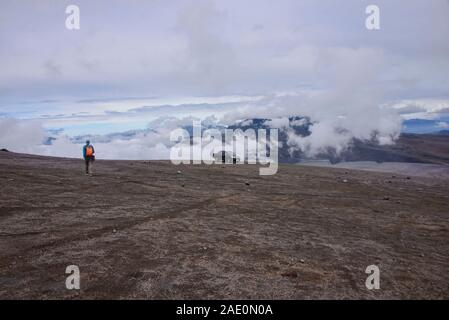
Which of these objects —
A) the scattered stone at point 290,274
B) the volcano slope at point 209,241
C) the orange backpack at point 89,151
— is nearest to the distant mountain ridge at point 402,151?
the volcano slope at point 209,241

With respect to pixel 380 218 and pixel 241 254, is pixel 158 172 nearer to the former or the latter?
pixel 380 218

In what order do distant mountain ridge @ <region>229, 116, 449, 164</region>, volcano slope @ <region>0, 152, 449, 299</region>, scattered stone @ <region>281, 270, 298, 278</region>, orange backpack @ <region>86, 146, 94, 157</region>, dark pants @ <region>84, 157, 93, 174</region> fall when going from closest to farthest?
volcano slope @ <region>0, 152, 449, 299</region> < scattered stone @ <region>281, 270, 298, 278</region> < orange backpack @ <region>86, 146, 94, 157</region> < dark pants @ <region>84, 157, 93, 174</region> < distant mountain ridge @ <region>229, 116, 449, 164</region>

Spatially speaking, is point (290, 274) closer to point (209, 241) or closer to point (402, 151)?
point (209, 241)

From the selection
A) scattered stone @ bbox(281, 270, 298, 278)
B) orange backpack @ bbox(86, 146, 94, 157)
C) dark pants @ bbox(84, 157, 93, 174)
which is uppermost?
orange backpack @ bbox(86, 146, 94, 157)

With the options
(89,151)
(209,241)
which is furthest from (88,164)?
(209,241)

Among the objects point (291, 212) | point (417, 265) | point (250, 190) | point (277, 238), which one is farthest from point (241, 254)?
point (250, 190)

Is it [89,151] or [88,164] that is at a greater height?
[89,151]

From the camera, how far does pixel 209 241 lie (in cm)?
1357

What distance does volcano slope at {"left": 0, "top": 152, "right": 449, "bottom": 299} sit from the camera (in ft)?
31.9

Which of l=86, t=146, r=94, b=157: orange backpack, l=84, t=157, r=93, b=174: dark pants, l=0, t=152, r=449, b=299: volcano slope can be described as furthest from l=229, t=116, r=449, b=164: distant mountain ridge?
l=86, t=146, r=94, b=157: orange backpack

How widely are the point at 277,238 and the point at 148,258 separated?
16.4ft

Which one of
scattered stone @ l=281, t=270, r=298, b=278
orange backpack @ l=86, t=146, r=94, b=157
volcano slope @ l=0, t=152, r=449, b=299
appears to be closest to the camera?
volcano slope @ l=0, t=152, r=449, b=299

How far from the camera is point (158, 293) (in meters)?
9.19

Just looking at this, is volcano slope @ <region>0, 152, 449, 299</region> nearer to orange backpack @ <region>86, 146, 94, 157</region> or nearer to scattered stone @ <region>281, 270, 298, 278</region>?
scattered stone @ <region>281, 270, 298, 278</region>
